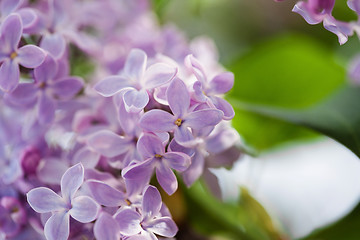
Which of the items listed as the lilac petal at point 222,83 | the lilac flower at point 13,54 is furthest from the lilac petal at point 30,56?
the lilac petal at point 222,83

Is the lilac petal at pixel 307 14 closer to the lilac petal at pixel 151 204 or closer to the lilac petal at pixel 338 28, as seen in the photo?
the lilac petal at pixel 338 28

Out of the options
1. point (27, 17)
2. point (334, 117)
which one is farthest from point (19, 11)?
point (334, 117)

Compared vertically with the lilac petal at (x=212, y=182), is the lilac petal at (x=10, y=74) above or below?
above

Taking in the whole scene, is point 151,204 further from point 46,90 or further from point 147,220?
point 46,90

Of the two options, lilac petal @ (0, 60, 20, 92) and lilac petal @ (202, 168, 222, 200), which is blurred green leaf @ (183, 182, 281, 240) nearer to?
lilac petal @ (202, 168, 222, 200)

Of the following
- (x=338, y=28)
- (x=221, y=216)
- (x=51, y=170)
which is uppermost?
(x=338, y=28)

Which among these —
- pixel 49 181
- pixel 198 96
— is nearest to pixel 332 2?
pixel 198 96

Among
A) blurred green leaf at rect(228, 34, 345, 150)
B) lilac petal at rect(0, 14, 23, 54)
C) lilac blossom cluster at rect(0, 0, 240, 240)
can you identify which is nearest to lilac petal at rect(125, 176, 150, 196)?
lilac blossom cluster at rect(0, 0, 240, 240)
